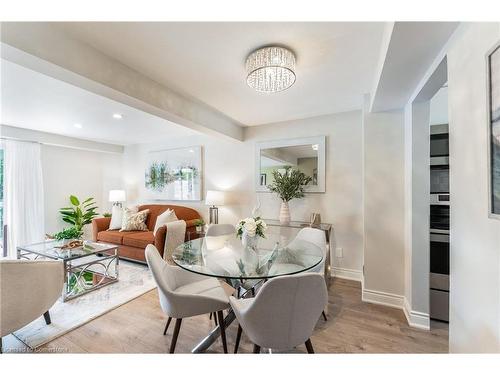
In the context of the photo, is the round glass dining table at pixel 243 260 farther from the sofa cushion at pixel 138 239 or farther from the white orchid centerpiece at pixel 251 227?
the sofa cushion at pixel 138 239

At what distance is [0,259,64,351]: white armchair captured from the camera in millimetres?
1496

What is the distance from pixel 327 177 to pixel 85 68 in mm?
2907

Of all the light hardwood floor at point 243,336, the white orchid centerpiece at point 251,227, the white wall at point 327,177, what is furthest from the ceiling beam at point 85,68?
the light hardwood floor at point 243,336

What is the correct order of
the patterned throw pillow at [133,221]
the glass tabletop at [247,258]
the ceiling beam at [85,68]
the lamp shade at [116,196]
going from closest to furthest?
1. the ceiling beam at [85,68]
2. the glass tabletop at [247,258]
3. the patterned throw pillow at [133,221]
4. the lamp shade at [116,196]

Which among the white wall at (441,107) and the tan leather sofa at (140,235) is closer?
the white wall at (441,107)

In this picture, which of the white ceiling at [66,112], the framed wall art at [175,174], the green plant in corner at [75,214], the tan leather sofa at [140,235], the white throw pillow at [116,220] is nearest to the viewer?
the white ceiling at [66,112]

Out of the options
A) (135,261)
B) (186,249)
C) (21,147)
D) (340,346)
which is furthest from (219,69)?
(21,147)

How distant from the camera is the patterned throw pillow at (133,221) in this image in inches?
154

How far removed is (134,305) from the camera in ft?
7.64

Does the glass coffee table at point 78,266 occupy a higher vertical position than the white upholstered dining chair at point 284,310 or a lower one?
lower

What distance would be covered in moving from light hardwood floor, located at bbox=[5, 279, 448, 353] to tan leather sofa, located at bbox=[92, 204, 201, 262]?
1131 mm
